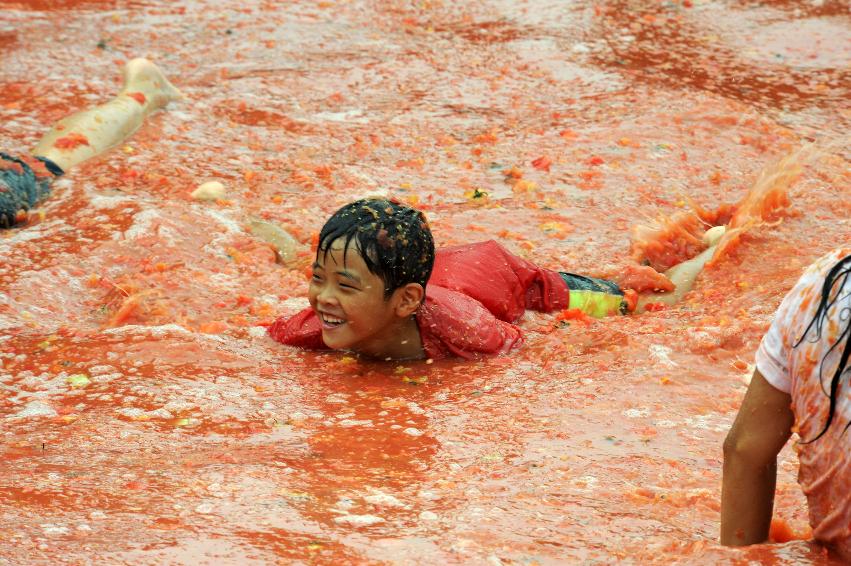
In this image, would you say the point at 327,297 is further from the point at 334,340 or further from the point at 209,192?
the point at 209,192

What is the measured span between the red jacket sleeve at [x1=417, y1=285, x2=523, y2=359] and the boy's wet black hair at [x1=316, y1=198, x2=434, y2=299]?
0.57 ft

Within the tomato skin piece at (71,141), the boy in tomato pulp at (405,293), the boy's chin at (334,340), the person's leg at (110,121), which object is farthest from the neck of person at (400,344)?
the tomato skin piece at (71,141)

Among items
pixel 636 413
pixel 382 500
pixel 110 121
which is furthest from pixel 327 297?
pixel 110 121

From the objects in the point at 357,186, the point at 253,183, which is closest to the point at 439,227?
the point at 357,186

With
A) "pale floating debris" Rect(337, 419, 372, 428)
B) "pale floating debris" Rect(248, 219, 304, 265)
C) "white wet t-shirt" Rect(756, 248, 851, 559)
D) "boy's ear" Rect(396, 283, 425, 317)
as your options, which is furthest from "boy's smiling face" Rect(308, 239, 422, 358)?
"white wet t-shirt" Rect(756, 248, 851, 559)

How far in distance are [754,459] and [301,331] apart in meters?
2.51

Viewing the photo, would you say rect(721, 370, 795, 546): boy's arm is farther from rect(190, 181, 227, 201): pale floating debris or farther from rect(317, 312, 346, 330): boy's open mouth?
rect(190, 181, 227, 201): pale floating debris

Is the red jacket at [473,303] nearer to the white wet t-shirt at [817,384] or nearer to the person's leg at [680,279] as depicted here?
the person's leg at [680,279]

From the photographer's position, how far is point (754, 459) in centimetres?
216

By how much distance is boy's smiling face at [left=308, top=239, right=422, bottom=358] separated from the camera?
4090mm

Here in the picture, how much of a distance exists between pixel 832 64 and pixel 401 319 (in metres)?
5.43

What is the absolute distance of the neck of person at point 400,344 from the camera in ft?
14.2

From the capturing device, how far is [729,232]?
5344 millimetres

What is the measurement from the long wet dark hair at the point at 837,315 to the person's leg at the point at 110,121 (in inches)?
194
